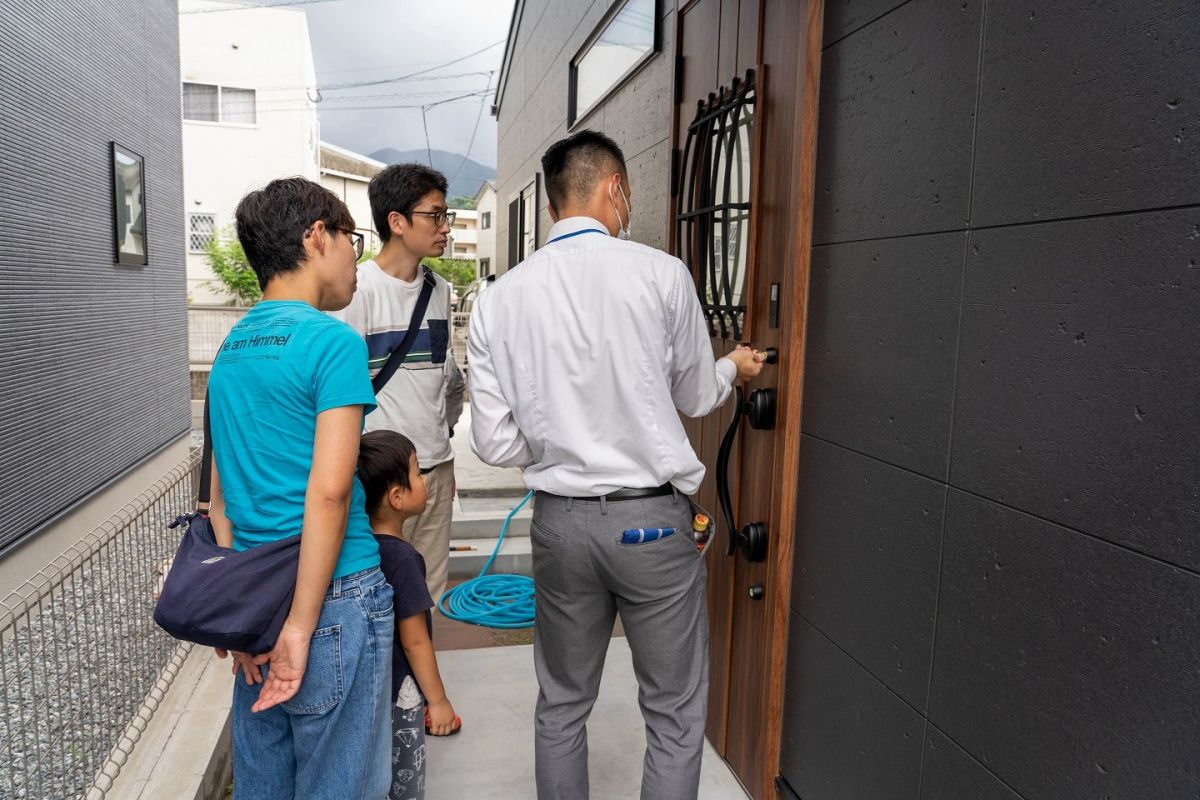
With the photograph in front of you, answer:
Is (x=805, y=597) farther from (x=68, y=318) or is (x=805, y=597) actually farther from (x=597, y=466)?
(x=68, y=318)

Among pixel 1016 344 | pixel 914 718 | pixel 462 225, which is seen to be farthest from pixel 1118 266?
pixel 462 225

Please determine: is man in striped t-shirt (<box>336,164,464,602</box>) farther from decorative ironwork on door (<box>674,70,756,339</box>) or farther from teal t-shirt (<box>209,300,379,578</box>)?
teal t-shirt (<box>209,300,379,578</box>)

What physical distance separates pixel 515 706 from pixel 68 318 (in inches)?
177

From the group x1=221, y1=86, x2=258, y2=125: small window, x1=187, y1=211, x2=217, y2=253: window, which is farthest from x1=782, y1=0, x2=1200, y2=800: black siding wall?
x1=221, y1=86, x2=258, y2=125: small window

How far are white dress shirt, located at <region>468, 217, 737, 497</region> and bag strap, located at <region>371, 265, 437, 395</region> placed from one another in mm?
735

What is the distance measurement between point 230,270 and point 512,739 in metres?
16.4

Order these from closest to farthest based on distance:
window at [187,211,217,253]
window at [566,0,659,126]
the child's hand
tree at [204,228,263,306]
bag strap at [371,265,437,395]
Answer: the child's hand
bag strap at [371,265,437,395]
window at [566,0,659,126]
tree at [204,228,263,306]
window at [187,211,217,253]

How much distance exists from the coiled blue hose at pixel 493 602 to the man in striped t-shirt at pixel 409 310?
3.62 feet

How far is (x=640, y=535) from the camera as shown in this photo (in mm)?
1725

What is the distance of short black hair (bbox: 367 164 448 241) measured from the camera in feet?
8.27

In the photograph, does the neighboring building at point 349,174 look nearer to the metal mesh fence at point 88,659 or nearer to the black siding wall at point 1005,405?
the metal mesh fence at point 88,659

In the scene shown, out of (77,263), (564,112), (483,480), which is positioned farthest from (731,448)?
(77,263)

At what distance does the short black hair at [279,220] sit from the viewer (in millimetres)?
1446

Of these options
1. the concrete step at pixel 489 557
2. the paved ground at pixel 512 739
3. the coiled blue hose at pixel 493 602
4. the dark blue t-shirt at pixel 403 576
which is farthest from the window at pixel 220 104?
the dark blue t-shirt at pixel 403 576
